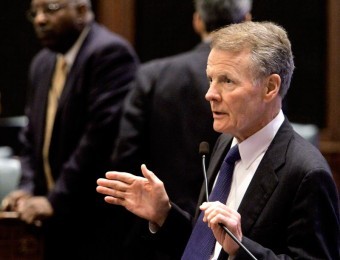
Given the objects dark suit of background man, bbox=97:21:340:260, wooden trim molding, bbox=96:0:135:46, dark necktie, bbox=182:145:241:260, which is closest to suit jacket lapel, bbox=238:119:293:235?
dark suit of background man, bbox=97:21:340:260

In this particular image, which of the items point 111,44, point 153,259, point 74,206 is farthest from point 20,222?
point 111,44

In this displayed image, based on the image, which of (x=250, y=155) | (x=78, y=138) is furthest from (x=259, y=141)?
(x=78, y=138)

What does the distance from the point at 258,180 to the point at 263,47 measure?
33 centimetres

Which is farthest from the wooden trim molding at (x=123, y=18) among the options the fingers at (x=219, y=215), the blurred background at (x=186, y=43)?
the fingers at (x=219, y=215)

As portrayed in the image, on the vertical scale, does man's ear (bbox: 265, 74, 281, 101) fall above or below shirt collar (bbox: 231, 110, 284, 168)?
above

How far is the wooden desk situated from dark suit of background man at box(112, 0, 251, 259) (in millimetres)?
520

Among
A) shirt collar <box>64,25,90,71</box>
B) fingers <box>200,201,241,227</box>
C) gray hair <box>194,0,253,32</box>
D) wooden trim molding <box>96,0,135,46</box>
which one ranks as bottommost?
wooden trim molding <box>96,0,135,46</box>

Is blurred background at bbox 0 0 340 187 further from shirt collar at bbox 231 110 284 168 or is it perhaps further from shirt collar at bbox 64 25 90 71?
shirt collar at bbox 231 110 284 168

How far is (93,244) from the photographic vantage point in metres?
3.72

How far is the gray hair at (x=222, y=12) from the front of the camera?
317 cm

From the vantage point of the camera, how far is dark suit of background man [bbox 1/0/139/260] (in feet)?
12.1

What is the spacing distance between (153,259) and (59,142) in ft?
2.27

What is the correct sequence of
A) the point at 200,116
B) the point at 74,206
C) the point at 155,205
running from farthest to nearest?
1. the point at 74,206
2. the point at 200,116
3. the point at 155,205

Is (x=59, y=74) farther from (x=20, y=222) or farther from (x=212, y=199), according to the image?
(x=212, y=199)
